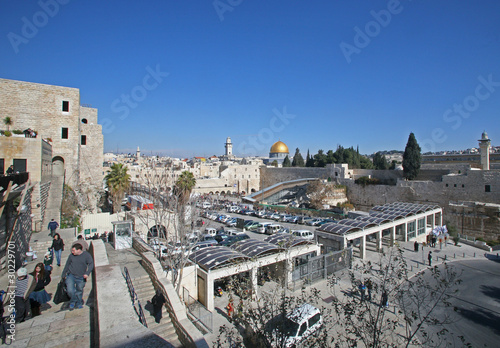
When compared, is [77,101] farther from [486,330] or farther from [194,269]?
[486,330]

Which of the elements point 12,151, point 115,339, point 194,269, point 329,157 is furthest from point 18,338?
point 329,157

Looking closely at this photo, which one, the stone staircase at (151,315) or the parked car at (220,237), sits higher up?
the stone staircase at (151,315)

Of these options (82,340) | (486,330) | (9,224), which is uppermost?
(9,224)

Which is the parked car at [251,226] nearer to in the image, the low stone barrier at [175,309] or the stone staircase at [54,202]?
the stone staircase at [54,202]

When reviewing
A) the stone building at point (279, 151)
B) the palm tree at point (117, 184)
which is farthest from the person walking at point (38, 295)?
the stone building at point (279, 151)

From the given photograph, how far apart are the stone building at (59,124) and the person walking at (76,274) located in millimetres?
14341

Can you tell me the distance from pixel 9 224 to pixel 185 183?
20016 mm

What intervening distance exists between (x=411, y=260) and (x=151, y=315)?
13504 mm

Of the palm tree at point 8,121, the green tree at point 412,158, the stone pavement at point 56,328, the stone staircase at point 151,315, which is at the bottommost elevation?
the stone staircase at point 151,315

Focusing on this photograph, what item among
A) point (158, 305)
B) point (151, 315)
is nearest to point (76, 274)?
point (158, 305)

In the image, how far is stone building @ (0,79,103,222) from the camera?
1814cm

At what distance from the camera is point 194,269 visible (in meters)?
9.57

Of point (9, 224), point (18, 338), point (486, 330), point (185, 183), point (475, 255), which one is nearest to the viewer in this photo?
point (18, 338)

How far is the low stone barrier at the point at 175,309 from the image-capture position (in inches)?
218
